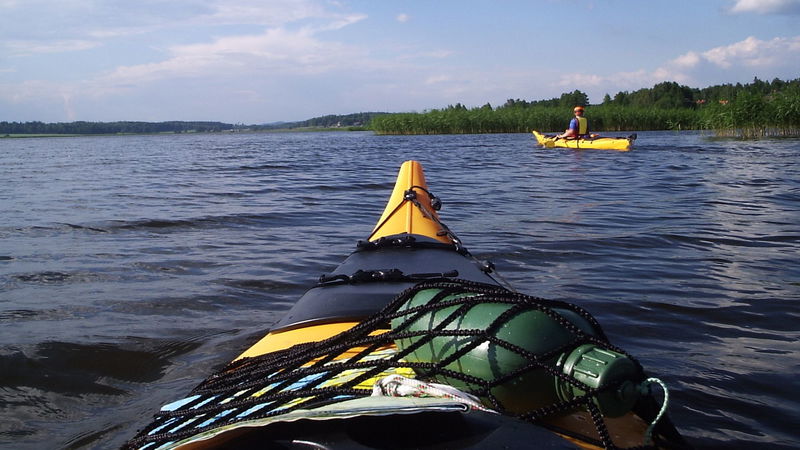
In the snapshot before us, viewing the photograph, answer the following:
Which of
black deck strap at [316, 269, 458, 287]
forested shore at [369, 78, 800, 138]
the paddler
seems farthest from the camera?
forested shore at [369, 78, 800, 138]

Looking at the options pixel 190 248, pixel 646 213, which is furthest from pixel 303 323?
pixel 646 213

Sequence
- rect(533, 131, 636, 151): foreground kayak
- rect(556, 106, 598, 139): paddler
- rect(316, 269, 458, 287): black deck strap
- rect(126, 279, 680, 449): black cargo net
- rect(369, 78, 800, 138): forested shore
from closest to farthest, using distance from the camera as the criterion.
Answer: rect(126, 279, 680, 449): black cargo net, rect(316, 269, 458, 287): black deck strap, rect(533, 131, 636, 151): foreground kayak, rect(556, 106, 598, 139): paddler, rect(369, 78, 800, 138): forested shore

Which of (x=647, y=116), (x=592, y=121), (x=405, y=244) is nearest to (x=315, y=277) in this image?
(x=405, y=244)

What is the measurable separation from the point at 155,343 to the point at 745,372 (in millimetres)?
2977

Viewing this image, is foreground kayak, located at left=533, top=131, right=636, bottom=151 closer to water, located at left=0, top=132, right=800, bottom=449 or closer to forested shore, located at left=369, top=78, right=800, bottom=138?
forested shore, located at left=369, top=78, right=800, bottom=138

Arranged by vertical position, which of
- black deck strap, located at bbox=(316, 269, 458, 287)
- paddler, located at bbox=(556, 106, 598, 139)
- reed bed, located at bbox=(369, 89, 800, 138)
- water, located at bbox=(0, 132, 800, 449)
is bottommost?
water, located at bbox=(0, 132, 800, 449)

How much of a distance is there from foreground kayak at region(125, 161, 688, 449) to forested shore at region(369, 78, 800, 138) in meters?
20.4

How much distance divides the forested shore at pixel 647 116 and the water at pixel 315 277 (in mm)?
10417

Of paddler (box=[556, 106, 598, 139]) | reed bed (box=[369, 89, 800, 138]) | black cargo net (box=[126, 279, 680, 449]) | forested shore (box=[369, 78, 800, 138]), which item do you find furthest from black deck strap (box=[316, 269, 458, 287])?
reed bed (box=[369, 89, 800, 138])

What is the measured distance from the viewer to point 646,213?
286 inches

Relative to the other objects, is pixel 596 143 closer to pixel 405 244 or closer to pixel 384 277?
pixel 405 244

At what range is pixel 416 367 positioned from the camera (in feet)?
4.89

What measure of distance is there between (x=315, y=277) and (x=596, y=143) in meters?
14.7

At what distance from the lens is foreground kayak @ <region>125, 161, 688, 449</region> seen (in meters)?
1.10
